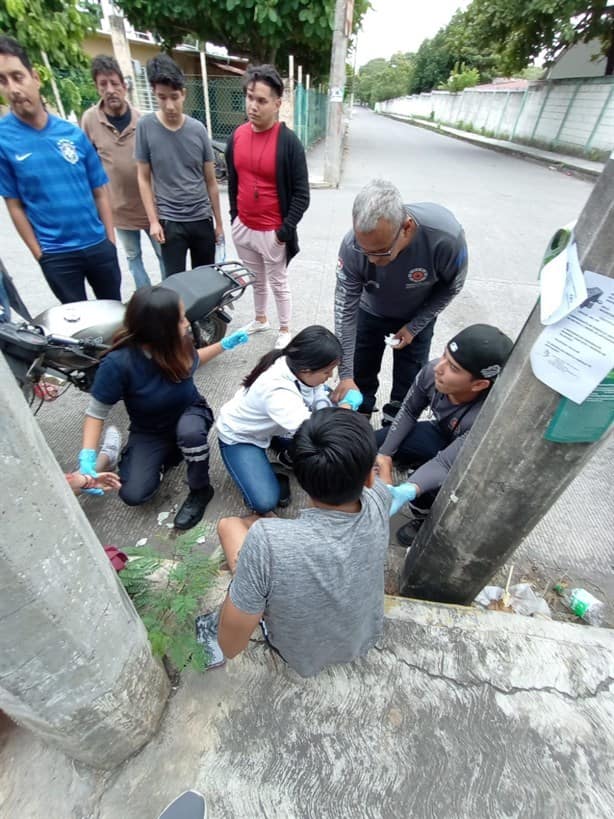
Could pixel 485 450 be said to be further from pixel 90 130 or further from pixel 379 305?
pixel 90 130

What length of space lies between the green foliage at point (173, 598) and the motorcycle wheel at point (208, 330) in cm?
181

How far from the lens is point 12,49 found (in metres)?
2.16

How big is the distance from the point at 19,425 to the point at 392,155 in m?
16.5

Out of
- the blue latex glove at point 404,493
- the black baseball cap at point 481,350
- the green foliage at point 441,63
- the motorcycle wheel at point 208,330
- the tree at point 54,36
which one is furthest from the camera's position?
the green foliage at point 441,63

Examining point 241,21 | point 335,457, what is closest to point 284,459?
point 335,457

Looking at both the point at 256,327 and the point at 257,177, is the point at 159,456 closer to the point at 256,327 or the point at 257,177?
the point at 256,327

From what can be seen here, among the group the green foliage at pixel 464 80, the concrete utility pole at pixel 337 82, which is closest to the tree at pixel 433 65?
the green foliage at pixel 464 80

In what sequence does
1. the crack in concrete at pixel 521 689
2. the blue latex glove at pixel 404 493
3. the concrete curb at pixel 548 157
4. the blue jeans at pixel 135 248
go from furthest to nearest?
1. the concrete curb at pixel 548 157
2. the blue jeans at pixel 135 248
3. the blue latex glove at pixel 404 493
4. the crack in concrete at pixel 521 689

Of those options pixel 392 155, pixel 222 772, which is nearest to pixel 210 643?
pixel 222 772

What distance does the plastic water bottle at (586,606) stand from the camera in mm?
1921

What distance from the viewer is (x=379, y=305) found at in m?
2.43

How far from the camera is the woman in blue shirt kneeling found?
1.92m

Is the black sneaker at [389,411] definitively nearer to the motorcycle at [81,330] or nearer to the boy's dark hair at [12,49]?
the motorcycle at [81,330]

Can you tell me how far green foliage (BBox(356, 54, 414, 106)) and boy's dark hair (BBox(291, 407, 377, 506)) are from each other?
65.5m
